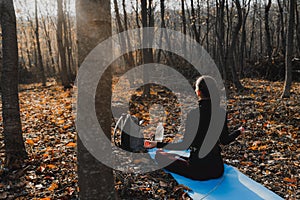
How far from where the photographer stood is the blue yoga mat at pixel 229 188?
3656mm

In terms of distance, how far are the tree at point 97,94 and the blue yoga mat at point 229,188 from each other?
5.49 ft

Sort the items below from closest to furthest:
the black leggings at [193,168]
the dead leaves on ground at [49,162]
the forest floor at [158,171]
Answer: the dead leaves on ground at [49,162] < the forest floor at [158,171] < the black leggings at [193,168]

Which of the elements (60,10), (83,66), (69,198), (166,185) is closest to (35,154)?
(69,198)

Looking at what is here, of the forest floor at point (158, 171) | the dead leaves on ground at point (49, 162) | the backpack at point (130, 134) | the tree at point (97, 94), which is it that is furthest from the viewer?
the backpack at point (130, 134)

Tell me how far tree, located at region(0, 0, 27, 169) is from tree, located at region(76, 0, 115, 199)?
2409mm

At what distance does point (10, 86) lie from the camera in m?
4.20

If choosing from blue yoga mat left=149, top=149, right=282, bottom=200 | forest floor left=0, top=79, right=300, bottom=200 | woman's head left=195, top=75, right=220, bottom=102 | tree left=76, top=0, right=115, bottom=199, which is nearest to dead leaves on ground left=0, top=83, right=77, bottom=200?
forest floor left=0, top=79, right=300, bottom=200

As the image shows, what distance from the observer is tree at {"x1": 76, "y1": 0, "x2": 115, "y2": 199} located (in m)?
2.23

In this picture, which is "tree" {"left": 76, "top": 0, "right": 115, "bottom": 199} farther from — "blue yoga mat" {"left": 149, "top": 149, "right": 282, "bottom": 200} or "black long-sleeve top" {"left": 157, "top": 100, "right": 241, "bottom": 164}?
"black long-sleeve top" {"left": 157, "top": 100, "right": 241, "bottom": 164}

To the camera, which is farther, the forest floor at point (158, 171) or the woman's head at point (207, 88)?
the woman's head at point (207, 88)

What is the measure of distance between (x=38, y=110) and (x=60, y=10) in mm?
6968

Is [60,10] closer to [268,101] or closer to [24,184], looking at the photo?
[268,101]

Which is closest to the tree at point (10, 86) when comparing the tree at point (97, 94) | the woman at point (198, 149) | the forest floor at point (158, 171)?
the forest floor at point (158, 171)

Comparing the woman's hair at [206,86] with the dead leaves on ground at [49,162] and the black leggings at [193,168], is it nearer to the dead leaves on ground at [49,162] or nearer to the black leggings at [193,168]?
the black leggings at [193,168]
